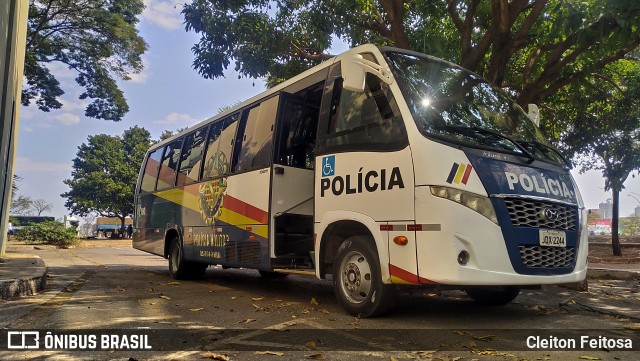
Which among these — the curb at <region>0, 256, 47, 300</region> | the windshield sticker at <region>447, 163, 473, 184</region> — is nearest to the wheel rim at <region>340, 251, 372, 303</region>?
the windshield sticker at <region>447, 163, 473, 184</region>

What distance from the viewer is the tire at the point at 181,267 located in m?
9.26

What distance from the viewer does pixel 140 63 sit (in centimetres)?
2006

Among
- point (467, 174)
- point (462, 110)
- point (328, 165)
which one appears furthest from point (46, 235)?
point (467, 174)

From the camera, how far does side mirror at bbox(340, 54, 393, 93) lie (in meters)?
4.77

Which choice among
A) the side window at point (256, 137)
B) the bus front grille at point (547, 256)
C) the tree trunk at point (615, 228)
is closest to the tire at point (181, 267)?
the side window at point (256, 137)

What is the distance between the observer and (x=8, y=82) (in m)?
10.1

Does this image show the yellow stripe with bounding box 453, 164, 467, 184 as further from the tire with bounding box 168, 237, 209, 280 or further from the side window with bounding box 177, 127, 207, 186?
the tire with bounding box 168, 237, 209, 280

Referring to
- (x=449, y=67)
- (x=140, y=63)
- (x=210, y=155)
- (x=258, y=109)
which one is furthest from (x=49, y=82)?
(x=449, y=67)

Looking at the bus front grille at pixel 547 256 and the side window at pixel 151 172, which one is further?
the side window at pixel 151 172

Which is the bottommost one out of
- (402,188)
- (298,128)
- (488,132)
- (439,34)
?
(402,188)

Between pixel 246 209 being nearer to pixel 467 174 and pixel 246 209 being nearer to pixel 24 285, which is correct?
pixel 24 285

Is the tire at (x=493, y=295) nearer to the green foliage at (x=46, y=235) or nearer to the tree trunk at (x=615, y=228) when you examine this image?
the tree trunk at (x=615, y=228)

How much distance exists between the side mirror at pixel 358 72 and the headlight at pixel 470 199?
1.29 metres

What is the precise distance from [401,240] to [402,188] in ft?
1.60
